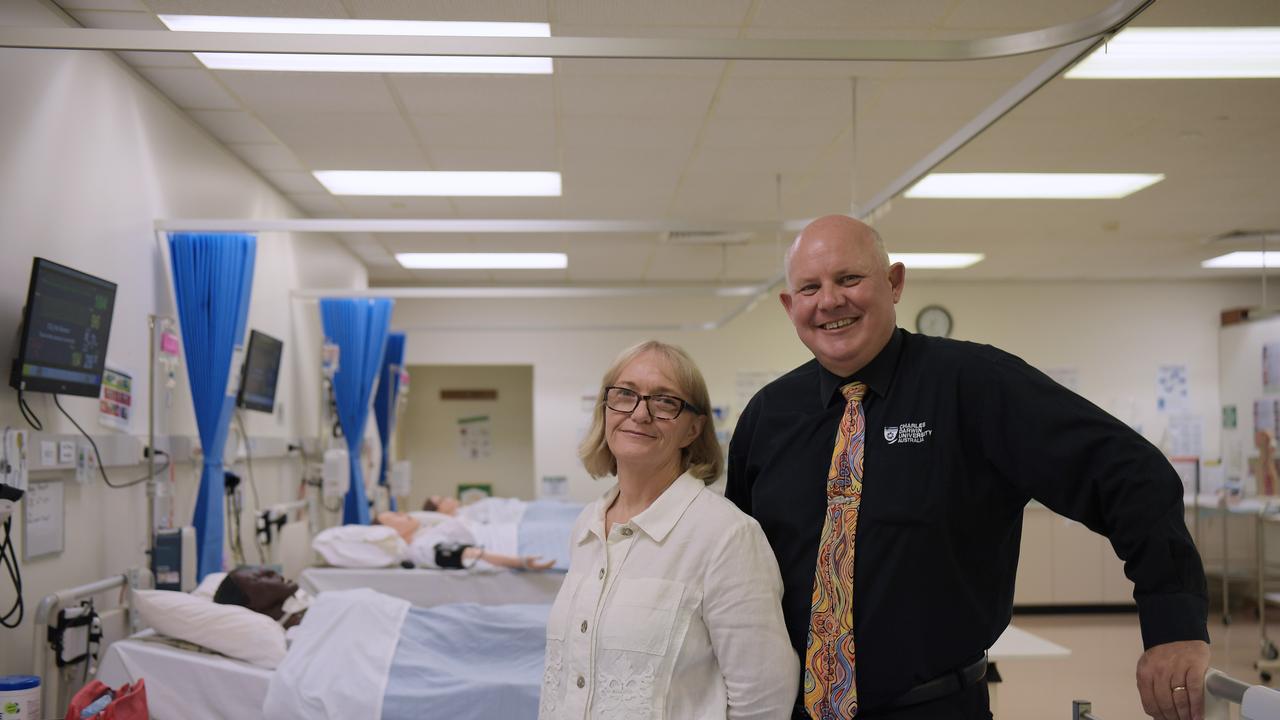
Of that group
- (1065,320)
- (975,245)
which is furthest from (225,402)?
(1065,320)

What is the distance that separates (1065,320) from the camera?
36.2 feet

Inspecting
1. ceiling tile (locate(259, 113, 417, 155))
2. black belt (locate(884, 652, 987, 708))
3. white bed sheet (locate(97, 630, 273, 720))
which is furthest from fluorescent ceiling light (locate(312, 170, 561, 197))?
black belt (locate(884, 652, 987, 708))

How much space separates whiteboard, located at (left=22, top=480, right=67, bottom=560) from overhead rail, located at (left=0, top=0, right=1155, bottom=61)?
1.99 m

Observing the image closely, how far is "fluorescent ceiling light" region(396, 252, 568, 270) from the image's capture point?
9.48m

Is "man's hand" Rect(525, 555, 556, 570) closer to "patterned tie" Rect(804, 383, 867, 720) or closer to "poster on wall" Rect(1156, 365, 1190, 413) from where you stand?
"patterned tie" Rect(804, 383, 867, 720)

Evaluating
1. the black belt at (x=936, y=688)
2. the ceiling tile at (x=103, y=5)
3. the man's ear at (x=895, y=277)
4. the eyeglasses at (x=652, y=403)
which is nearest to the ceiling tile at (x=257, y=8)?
the ceiling tile at (x=103, y=5)

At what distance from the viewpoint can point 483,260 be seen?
973 cm

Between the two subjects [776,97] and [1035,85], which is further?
[776,97]

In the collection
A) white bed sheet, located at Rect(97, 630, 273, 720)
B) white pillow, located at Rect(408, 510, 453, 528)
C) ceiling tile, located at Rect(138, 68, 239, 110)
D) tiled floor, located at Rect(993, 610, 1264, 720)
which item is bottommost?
tiled floor, located at Rect(993, 610, 1264, 720)

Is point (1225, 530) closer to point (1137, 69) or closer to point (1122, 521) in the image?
point (1137, 69)

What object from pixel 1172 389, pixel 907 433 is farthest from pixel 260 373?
pixel 1172 389

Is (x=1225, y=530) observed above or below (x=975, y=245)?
below

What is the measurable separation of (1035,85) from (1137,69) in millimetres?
2148

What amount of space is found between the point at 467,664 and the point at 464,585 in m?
1.73
